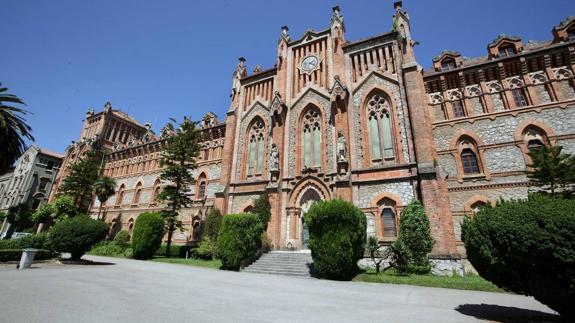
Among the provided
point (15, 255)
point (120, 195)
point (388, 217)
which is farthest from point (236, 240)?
point (120, 195)

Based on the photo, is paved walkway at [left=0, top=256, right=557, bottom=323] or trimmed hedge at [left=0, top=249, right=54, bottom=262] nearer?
paved walkway at [left=0, top=256, right=557, bottom=323]

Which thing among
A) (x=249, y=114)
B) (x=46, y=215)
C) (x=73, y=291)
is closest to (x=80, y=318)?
(x=73, y=291)

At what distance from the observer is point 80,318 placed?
15.9ft

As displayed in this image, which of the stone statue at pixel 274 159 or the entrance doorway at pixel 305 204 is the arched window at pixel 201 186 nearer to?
the stone statue at pixel 274 159

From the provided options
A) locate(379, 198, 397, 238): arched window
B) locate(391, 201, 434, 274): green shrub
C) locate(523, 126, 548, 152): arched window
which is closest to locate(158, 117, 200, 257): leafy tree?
locate(379, 198, 397, 238): arched window

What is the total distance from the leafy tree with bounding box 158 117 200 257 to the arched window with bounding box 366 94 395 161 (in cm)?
1685

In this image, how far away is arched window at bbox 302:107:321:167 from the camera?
21.8 meters

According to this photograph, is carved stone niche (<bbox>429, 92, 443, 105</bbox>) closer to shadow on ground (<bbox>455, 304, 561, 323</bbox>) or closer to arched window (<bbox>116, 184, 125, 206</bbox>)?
shadow on ground (<bbox>455, 304, 561, 323</bbox>)

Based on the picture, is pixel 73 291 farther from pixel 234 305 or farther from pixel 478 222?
pixel 478 222

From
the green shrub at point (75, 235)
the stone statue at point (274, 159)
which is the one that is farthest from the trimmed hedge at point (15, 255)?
the stone statue at point (274, 159)

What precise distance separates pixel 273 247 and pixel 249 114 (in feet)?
44.0

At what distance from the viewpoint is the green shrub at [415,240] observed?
1412cm

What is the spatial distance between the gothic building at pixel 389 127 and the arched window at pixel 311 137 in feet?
0.31

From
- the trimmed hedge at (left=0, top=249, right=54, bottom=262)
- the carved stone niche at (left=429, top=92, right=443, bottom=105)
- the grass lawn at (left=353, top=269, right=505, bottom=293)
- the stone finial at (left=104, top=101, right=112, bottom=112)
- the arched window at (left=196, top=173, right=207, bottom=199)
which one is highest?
the stone finial at (left=104, top=101, right=112, bottom=112)
